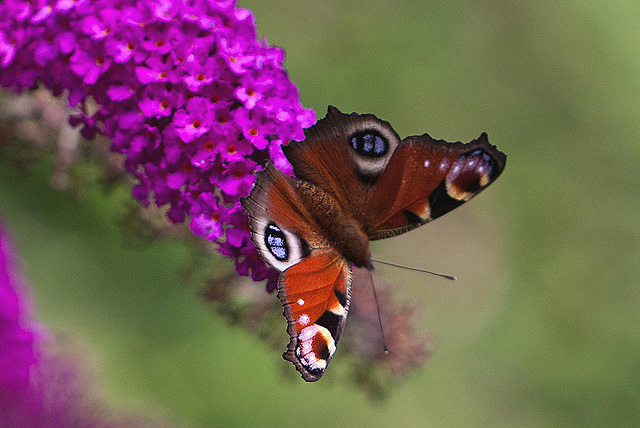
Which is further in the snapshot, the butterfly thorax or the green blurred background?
the green blurred background

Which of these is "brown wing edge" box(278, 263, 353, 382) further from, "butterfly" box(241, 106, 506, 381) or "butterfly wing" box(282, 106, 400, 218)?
"butterfly wing" box(282, 106, 400, 218)

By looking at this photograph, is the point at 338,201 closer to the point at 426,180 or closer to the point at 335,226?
the point at 335,226

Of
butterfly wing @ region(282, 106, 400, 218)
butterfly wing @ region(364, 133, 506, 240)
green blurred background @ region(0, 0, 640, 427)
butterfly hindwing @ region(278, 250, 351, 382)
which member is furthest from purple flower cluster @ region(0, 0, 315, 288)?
green blurred background @ region(0, 0, 640, 427)

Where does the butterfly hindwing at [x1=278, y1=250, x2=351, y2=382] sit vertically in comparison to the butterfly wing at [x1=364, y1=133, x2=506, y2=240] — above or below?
below

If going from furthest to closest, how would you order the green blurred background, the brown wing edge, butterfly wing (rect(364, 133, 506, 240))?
1. the green blurred background
2. butterfly wing (rect(364, 133, 506, 240))
3. the brown wing edge

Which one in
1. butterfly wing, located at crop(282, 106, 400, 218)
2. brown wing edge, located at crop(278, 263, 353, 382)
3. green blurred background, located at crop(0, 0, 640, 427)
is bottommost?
brown wing edge, located at crop(278, 263, 353, 382)

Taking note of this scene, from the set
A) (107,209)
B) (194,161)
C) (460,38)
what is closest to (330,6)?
(460,38)

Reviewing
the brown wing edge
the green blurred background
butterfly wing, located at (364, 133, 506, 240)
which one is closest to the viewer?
the brown wing edge

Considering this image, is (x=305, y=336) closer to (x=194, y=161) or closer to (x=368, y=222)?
(x=368, y=222)
